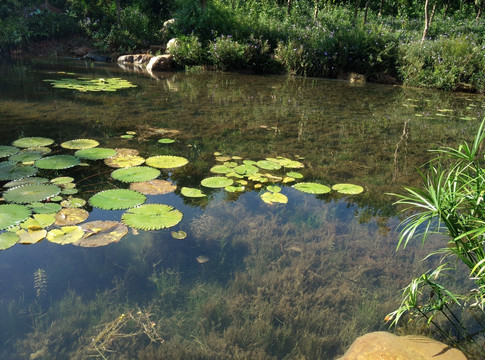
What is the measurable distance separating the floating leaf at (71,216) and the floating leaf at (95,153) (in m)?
0.87

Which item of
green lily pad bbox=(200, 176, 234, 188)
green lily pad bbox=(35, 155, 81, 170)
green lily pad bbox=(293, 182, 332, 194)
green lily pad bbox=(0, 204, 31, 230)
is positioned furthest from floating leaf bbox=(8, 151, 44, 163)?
green lily pad bbox=(293, 182, 332, 194)

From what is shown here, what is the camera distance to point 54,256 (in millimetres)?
1856

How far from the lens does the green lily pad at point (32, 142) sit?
3258 mm

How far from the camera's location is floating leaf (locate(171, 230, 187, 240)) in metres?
2.08

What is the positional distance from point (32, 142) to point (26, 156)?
399mm

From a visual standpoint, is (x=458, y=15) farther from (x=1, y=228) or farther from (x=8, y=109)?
(x=1, y=228)

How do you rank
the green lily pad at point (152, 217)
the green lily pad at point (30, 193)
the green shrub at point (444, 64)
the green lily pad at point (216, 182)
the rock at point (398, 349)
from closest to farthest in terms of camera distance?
the rock at point (398, 349), the green lily pad at point (152, 217), the green lily pad at point (30, 193), the green lily pad at point (216, 182), the green shrub at point (444, 64)

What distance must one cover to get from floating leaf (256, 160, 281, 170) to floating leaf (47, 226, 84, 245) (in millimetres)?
1577

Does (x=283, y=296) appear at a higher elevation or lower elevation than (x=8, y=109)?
lower

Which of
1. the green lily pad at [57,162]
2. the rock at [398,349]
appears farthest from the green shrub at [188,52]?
the rock at [398,349]

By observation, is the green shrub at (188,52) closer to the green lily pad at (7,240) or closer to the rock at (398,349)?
the green lily pad at (7,240)

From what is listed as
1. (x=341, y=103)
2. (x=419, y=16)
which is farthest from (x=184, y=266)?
(x=419, y=16)

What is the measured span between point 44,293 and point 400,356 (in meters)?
1.46

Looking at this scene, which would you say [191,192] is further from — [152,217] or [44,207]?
[44,207]
